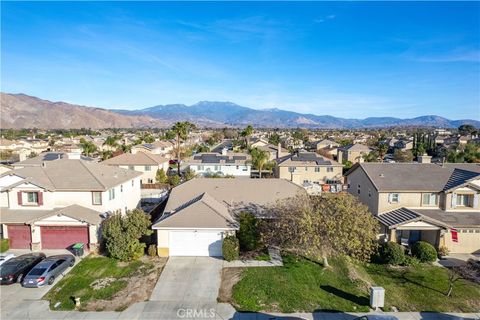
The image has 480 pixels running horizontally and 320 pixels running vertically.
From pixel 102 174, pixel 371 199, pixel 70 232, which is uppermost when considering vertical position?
pixel 102 174

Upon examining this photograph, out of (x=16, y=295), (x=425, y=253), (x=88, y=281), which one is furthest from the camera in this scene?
(x=425, y=253)

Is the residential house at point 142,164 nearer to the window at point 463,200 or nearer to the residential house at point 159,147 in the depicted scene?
the residential house at point 159,147

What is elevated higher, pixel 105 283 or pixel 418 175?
pixel 418 175

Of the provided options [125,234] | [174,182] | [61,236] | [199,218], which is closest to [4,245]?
[61,236]

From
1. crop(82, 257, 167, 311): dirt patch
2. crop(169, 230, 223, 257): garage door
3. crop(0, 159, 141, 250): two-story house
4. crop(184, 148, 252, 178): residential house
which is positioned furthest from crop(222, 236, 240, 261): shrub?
crop(184, 148, 252, 178): residential house

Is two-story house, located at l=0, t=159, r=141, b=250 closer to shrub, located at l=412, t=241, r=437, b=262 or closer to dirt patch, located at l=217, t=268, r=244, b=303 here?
dirt patch, located at l=217, t=268, r=244, b=303

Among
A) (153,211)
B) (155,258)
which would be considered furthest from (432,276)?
(153,211)

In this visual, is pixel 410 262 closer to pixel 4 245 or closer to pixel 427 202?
pixel 427 202

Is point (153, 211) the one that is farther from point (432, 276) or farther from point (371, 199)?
point (432, 276)
